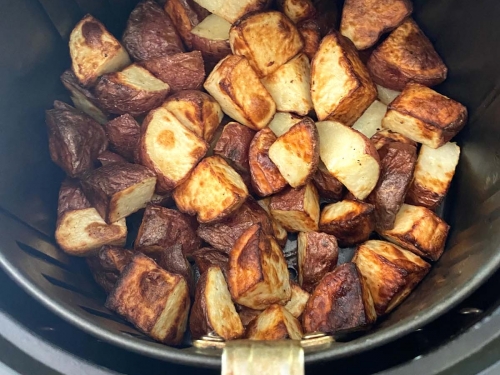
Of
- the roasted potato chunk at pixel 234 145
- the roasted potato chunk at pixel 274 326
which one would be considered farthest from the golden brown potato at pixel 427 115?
the roasted potato chunk at pixel 274 326

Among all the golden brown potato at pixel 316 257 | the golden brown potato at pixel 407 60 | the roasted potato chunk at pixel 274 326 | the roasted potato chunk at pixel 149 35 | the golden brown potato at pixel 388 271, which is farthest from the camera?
the roasted potato chunk at pixel 149 35

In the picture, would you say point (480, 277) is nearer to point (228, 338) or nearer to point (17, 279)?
point (228, 338)

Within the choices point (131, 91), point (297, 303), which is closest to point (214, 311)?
point (297, 303)

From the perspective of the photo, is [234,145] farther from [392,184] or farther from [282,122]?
[392,184]

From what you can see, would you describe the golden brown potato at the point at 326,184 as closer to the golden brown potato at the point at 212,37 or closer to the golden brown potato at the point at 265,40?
the golden brown potato at the point at 265,40

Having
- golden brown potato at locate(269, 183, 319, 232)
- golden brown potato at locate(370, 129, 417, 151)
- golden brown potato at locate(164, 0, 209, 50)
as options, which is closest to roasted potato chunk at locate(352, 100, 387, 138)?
golden brown potato at locate(370, 129, 417, 151)

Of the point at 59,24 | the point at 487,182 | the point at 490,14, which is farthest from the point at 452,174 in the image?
the point at 59,24
